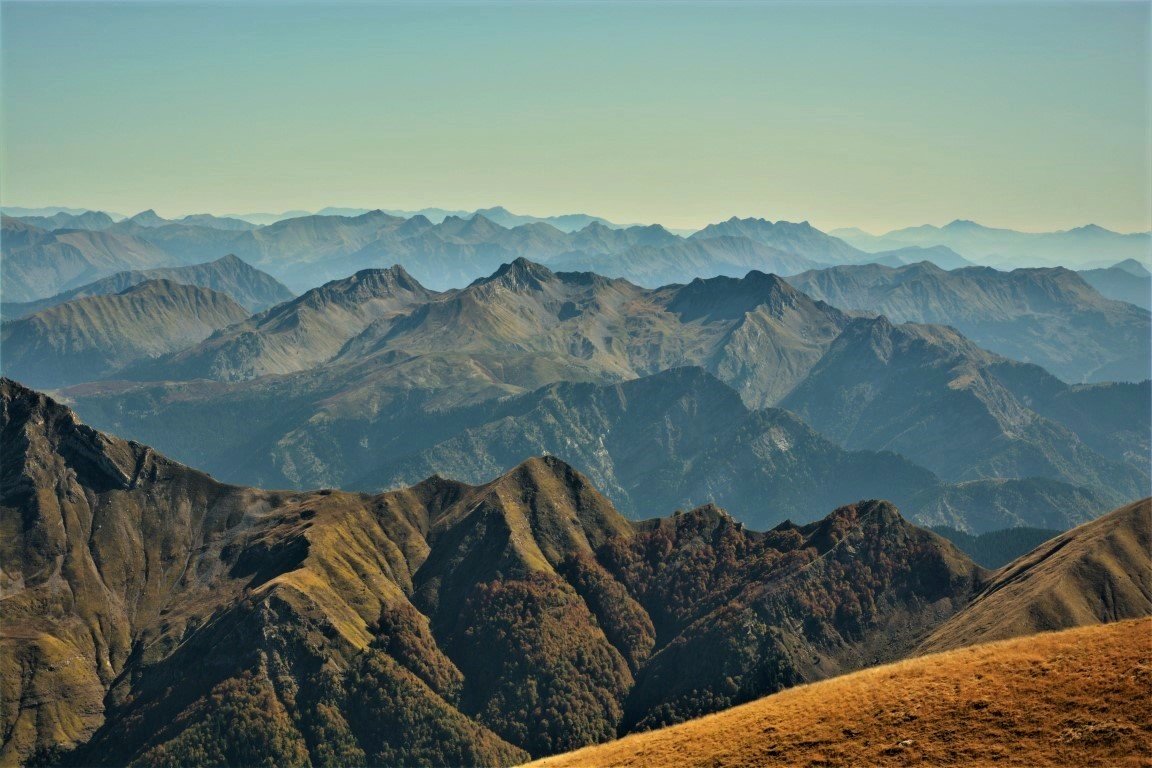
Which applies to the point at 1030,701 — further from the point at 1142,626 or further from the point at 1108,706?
the point at 1142,626

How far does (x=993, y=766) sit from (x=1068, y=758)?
275 inches

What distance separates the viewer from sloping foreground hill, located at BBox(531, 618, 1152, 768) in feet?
321

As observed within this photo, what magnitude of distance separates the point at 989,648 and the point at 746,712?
3223cm

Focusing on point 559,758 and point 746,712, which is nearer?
point 746,712

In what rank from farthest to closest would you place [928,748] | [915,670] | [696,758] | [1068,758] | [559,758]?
[559,758] < [915,670] < [696,758] < [928,748] < [1068,758]

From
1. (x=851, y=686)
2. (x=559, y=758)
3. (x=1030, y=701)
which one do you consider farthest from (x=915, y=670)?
(x=559, y=758)

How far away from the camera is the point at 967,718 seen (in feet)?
343

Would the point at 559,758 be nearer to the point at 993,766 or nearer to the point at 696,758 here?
the point at 696,758

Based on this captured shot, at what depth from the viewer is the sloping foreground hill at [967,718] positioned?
97875 mm

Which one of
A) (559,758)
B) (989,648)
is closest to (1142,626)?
(989,648)

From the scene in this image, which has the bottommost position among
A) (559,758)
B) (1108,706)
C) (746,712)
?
(559,758)

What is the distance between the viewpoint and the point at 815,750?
4168 inches

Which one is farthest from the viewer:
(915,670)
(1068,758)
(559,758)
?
(559,758)

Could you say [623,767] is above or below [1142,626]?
below
